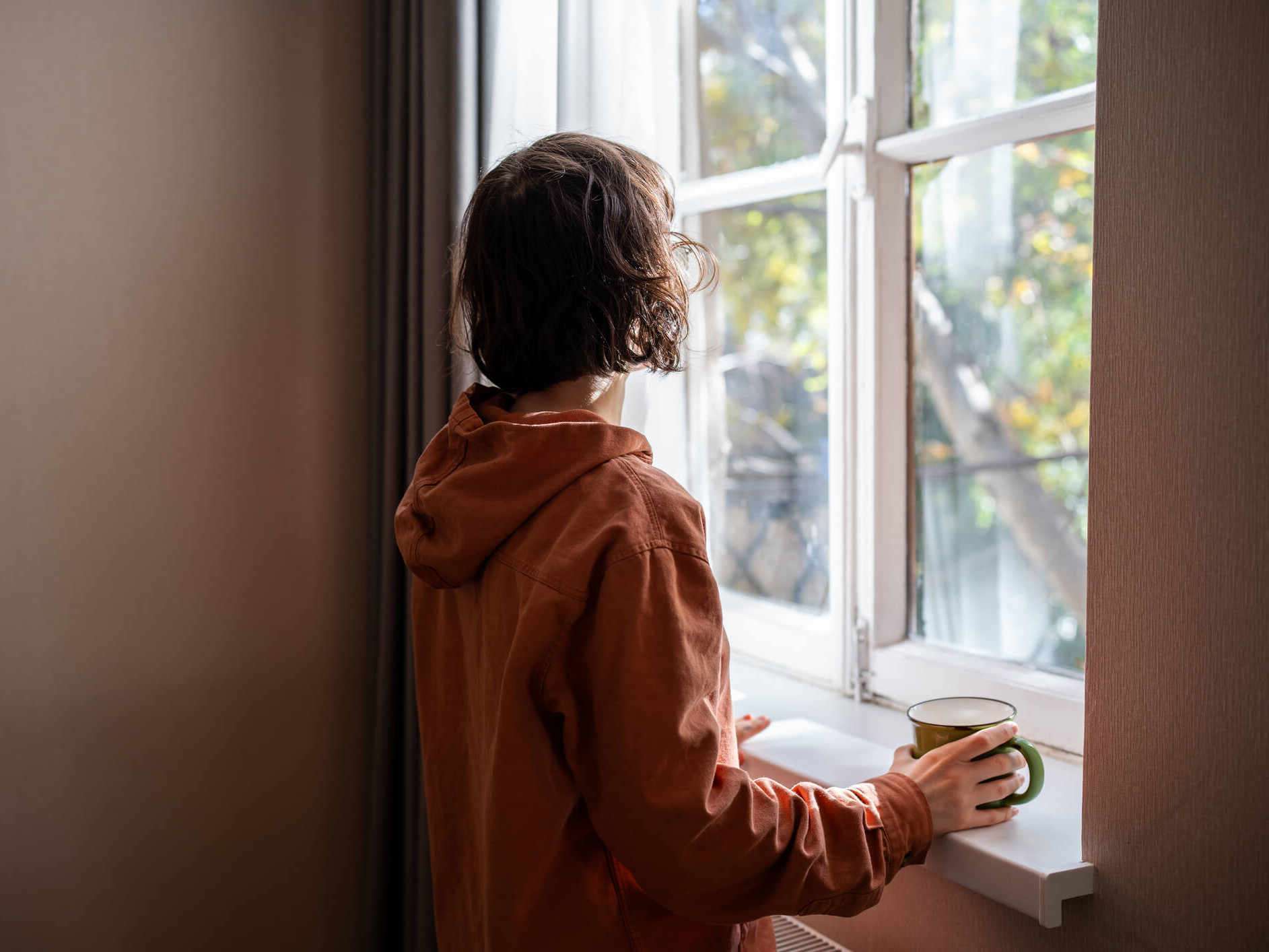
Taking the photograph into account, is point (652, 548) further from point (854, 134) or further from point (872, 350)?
point (854, 134)

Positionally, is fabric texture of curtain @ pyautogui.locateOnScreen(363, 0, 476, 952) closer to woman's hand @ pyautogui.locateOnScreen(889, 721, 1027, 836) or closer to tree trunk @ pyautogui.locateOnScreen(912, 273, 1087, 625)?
tree trunk @ pyautogui.locateOnScreen(912, 273, 1087, 625)

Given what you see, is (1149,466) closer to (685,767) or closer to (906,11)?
(685,767)

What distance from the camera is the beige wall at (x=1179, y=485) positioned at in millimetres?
748

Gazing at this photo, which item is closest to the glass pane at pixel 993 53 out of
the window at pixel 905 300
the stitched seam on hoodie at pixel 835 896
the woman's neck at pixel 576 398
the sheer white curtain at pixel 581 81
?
the window at pixel 905 300

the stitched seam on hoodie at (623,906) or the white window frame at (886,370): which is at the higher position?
the white window frame at (886,370)

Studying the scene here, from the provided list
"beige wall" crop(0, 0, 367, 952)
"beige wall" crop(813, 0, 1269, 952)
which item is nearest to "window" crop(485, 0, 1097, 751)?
"beige wall" crop(813, 0, 1269, 952)

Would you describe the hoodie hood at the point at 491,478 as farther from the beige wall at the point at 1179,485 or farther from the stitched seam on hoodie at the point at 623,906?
the beige wall at the point at 1179,485

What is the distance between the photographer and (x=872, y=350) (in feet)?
4.72

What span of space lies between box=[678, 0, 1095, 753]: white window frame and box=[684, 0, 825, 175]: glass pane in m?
0.07

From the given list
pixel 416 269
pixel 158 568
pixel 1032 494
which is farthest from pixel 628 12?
pixel 158 568

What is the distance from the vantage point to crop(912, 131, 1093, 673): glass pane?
1.33m

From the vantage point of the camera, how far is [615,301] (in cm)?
86

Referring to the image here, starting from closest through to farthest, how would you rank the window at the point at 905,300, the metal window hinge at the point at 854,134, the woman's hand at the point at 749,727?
the woman's hand at the point at 749,727 → the window at the point at 905,300 → the metal window hinge at the point at 854,134

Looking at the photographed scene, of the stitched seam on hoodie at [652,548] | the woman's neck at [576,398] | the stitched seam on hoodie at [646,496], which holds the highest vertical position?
the woman's neck at [576,398]
